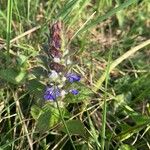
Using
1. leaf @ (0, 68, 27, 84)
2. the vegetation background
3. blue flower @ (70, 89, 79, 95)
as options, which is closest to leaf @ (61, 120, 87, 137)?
the vegetation background

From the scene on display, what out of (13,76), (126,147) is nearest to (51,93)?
(13,76)

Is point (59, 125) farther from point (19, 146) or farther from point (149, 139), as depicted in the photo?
point (149, 139)

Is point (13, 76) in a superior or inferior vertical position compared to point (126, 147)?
superior

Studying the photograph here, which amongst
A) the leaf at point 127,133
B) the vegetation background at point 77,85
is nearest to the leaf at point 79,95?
the vegetation background at point 77,85

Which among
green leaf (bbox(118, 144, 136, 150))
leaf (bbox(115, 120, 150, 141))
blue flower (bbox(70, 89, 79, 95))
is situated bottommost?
green leaf (bbox(118, 144, 136, 150))

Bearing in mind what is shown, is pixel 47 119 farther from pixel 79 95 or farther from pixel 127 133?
pixel 127 133

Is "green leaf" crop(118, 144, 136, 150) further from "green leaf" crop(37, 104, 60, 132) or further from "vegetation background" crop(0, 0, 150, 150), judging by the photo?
"green leaf" crop(37, 104, 60, 132)

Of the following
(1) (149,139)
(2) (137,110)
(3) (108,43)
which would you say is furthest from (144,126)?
(3) (108,43)

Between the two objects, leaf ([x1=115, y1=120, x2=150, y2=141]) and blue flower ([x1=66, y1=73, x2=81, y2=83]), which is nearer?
blue flower ([x1=66, y1=73, x2=81, y2=83])

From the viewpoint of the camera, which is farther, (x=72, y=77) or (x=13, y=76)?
(x=13, y=76)
